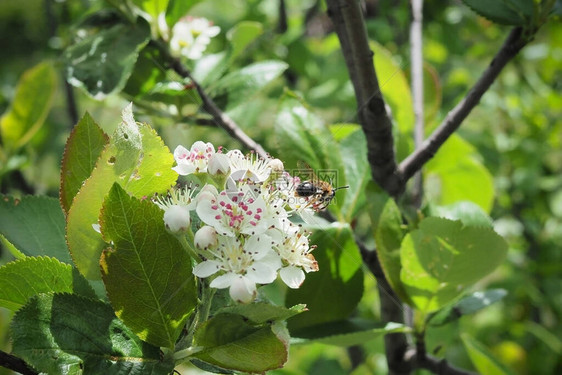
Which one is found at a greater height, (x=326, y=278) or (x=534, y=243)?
(x=326, y=278)

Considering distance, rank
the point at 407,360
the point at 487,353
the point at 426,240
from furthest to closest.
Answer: the point at 487,353 → the point at 407,360 → the point at 426,240

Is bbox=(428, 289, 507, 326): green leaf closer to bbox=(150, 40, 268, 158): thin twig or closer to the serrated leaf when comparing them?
the serrated leaf

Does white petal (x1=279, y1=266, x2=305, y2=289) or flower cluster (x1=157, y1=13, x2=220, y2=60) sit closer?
white petal (x1=279, y1=266, x2=305, y2=289)

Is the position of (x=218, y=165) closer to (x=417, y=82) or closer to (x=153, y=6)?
(x=153, y=6)

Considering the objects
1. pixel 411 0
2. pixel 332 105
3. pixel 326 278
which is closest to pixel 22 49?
pixel 332 105

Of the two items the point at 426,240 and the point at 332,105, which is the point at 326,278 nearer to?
the point at 426,240

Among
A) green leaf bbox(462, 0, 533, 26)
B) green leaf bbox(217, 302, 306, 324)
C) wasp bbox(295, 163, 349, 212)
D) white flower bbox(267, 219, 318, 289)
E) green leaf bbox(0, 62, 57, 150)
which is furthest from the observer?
green leaf bbox(0, 62, 57, 150)

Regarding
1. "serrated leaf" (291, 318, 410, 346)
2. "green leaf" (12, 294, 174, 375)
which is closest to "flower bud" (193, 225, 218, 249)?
"green leaf" (12, 294, 174, 375)
